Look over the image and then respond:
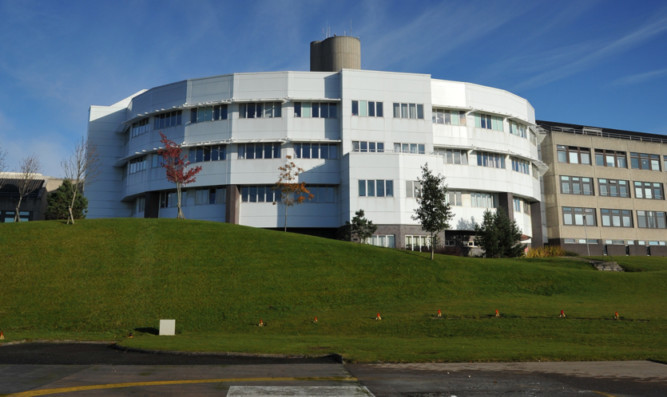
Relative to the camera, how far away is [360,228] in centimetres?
4916

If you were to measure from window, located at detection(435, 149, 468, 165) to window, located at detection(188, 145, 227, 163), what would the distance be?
23578 mm

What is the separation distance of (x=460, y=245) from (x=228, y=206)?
24926 millimetres

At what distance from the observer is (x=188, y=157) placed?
58.7 m

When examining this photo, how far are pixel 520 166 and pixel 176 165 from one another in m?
39.2

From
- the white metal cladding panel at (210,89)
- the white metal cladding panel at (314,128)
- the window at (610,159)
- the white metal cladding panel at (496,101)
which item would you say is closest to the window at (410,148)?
the white metal cladding panel at (314,128)

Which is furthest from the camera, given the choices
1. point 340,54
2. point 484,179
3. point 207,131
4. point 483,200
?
point 340,54

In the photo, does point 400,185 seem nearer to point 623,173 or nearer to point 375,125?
point 375,125

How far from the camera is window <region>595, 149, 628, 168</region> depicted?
71.5 m

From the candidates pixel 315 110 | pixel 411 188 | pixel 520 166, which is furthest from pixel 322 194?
pixel 520 166

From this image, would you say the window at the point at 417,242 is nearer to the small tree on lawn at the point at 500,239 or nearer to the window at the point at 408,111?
the small tree on lawn at the point at 500,239

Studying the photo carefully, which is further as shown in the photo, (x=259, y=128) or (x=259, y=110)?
(x=259, y=110)

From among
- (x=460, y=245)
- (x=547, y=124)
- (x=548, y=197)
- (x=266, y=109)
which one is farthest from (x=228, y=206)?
(x=547, y=124)

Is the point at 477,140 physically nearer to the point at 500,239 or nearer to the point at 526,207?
the point at 526,207

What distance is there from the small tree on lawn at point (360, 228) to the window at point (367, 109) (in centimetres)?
1222
